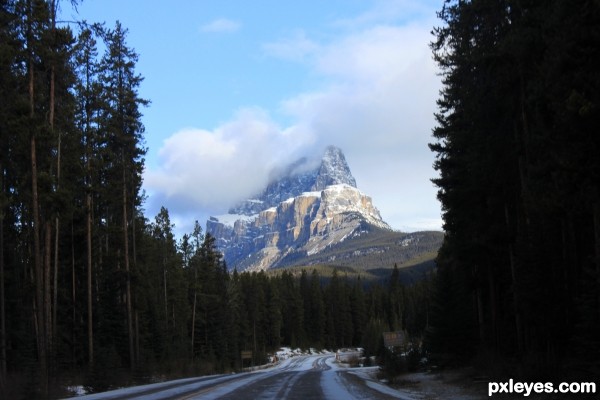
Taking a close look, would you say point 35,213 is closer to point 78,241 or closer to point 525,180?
point 78,241

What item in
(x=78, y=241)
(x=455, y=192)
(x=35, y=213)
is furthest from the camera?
(x=78, y=241)

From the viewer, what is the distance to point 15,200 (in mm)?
23391

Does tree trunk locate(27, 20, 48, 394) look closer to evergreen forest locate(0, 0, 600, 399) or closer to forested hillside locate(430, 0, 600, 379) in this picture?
evergreen forest locate(0, 0, 600, 399)

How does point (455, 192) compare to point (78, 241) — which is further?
point (78, 241)

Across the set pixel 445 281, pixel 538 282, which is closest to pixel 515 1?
pixel 538 282

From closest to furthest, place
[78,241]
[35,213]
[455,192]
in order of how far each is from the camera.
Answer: [35,213] → [455,192] → [78,241]

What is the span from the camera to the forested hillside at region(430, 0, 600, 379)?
12188 millimetres

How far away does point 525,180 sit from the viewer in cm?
2145

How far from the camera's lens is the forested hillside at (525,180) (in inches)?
480

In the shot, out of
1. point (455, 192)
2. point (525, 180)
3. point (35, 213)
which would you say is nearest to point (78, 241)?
point (35, 213)

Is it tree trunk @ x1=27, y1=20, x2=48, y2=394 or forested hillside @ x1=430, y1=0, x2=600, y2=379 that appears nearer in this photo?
forested hillside @ x1=430, y1=0, x2=600, y2=379

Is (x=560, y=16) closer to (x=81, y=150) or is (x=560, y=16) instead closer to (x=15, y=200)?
(x=15, y=200)

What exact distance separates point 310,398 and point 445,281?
50.8ft

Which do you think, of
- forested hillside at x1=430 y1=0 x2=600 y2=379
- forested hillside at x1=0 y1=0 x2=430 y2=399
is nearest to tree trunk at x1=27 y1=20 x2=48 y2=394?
forested hillside at x1=0 y1=0 x2=430 y2=399
